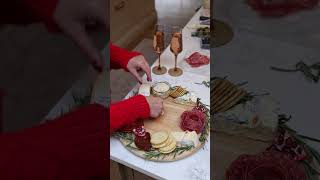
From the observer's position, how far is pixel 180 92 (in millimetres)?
1374

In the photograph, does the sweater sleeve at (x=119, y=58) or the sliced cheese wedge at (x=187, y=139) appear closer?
the sliced cheese wedge at (x=187, y=139)

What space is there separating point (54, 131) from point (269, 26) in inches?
8.3

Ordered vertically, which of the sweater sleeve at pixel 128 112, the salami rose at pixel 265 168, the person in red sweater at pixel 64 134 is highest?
the person in red sweater at pixel 64 134

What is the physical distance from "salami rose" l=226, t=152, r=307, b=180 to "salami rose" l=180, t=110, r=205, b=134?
578 millimetres

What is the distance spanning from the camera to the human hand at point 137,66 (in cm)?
150

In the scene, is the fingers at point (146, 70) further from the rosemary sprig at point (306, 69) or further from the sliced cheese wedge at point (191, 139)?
the rosemary sprig at point (306, 69)

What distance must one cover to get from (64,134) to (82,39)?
82mm

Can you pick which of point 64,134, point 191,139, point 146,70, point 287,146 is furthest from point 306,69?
point 146,70

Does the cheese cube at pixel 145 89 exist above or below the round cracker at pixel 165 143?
above

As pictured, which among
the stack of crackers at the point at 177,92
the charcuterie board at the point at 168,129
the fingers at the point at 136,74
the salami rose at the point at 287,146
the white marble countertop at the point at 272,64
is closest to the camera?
the white marble countertop at the point at 272,64

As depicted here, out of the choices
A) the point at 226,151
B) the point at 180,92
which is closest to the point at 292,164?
the point at 226,151

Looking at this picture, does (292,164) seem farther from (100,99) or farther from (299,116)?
(100,99)

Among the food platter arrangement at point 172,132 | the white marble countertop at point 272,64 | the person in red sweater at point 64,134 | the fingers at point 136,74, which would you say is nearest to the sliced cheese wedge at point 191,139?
the food platter arrangement at point 172,132

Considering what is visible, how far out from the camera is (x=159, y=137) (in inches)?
45.3
